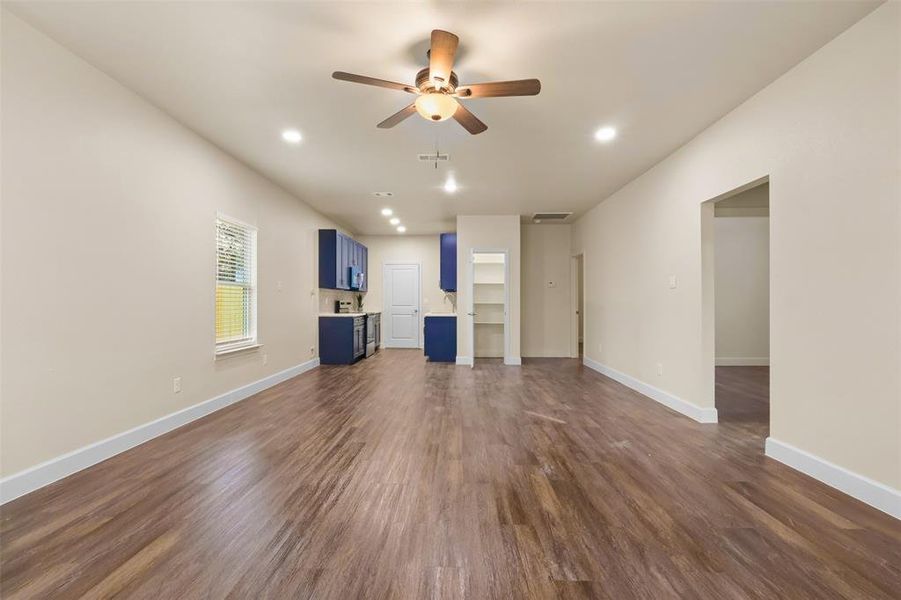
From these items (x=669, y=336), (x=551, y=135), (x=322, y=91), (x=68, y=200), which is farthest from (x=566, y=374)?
(x=68, y=200)

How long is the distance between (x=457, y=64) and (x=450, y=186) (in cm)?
259

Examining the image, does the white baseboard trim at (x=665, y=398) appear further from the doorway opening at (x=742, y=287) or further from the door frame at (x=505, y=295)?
the doorway opening at (x=742, y=287)

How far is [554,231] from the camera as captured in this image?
755 cm

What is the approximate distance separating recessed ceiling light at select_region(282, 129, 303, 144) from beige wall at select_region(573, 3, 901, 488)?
12.6ft

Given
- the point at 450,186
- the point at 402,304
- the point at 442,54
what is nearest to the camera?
the point at 442,54

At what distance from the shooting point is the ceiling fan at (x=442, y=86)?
2.10 m

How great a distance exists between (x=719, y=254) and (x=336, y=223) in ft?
24.1

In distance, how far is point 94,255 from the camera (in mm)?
2531

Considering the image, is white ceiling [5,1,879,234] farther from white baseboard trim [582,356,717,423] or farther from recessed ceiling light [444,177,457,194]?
white baseboard trim [582,356,717,423]

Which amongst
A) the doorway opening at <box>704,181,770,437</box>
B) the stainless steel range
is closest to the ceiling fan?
the stainless steel range

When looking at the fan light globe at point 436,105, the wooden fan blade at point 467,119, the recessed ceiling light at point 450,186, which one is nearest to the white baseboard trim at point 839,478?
the wooden fan blade at point 467,119

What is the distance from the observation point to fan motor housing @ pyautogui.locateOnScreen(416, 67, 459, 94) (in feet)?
7.50

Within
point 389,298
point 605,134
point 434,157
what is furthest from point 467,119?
point 389,298

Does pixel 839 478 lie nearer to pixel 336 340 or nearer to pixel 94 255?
pixel 94 255
